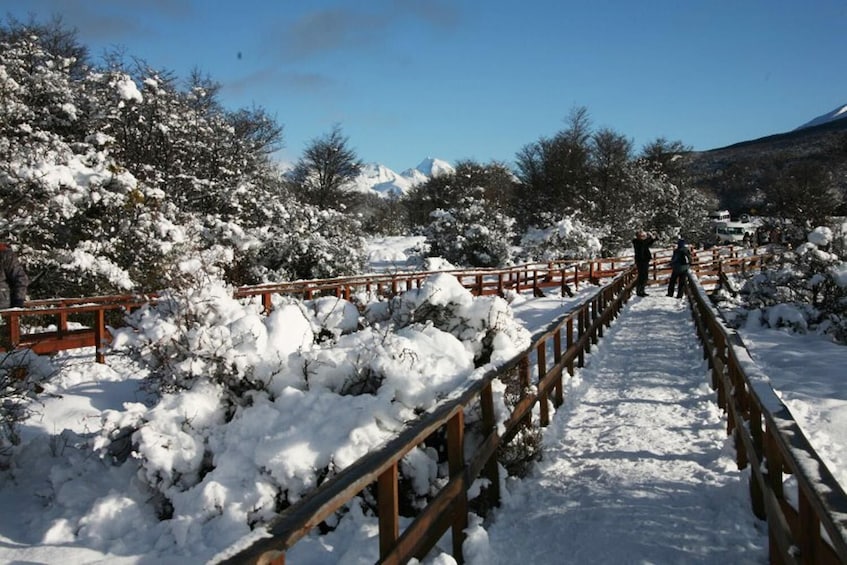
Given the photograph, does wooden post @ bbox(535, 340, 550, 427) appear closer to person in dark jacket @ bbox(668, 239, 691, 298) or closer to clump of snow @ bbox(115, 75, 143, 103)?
person in dark jacket @ bbox(668, 239, 691, 298)

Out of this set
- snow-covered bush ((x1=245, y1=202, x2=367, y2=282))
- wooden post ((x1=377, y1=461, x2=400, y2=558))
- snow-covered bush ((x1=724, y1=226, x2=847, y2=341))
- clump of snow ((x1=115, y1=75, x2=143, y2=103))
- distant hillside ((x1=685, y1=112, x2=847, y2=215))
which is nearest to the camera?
wooden post ((x1=377, y1=461, x2=400, y2=558))

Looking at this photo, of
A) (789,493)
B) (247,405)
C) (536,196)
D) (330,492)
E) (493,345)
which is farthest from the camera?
(536,196)

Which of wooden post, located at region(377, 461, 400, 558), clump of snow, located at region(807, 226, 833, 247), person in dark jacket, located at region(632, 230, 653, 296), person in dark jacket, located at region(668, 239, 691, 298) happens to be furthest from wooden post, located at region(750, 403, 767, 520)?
person in dark jacket, located at region(632, 230, 653, 296)

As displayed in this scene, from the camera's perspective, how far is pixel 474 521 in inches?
151

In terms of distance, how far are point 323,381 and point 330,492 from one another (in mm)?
2719

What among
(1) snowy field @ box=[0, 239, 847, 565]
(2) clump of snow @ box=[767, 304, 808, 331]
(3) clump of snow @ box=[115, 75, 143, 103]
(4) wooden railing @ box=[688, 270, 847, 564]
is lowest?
(1) snowy field @ box=[0, 239, 847, 565]

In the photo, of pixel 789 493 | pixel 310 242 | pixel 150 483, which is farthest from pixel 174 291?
pixel 310 242

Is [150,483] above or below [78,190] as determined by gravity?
below

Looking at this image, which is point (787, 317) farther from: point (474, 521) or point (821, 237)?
point (474, 521)

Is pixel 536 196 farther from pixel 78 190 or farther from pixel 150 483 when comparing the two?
pixel 150 483

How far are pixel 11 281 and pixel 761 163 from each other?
368 ft

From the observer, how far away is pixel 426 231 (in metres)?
32.8

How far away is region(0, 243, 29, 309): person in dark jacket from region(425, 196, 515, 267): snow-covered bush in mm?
23305

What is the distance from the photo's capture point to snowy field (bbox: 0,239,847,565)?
3.65 metres
